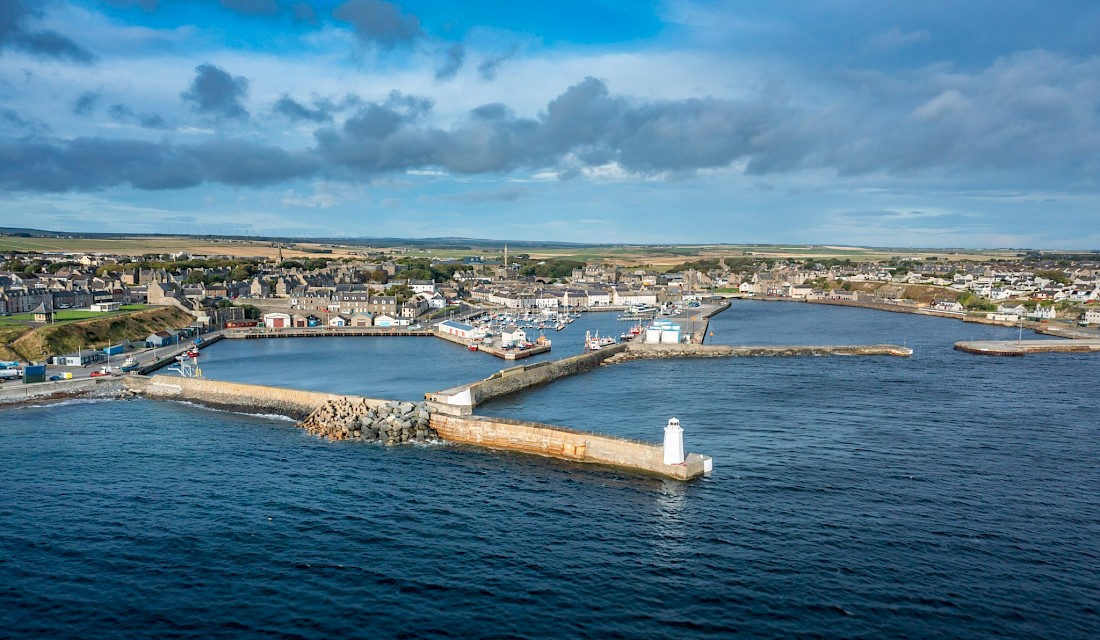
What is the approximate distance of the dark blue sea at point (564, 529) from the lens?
1332cm

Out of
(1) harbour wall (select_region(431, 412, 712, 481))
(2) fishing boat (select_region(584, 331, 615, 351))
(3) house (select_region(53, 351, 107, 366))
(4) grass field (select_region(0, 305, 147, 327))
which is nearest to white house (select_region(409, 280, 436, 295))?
(4) grass field (select_region(0, 305, 147, 327))

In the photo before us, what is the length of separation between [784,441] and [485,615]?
14810mm

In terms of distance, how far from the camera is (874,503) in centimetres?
1881

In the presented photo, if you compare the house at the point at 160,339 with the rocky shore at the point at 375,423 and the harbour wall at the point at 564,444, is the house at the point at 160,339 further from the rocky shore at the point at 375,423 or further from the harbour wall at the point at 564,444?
the harbour wall at the point at 564,444

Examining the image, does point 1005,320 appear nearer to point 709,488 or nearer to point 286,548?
point 709,488

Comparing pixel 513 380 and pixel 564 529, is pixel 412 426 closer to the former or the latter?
pixel 513 380

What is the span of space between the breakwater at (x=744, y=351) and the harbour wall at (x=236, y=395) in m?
22.6

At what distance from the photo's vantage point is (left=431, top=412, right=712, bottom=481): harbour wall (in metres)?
21.5

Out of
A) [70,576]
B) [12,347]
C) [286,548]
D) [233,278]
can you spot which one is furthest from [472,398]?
[233,278]

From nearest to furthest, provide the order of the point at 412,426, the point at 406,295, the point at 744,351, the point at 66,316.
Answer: the point at 412,426, the point at 744,351, the point at 66,316, the point at 406,295

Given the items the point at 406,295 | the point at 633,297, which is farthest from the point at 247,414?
the point at 633,297

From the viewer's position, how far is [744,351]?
48.7 metres

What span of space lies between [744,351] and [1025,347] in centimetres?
1973

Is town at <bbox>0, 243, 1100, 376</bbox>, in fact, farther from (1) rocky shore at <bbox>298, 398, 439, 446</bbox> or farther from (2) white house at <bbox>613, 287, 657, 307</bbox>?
(1) rocky shore at <bbox>298, 398, 439, 446</bbox>
